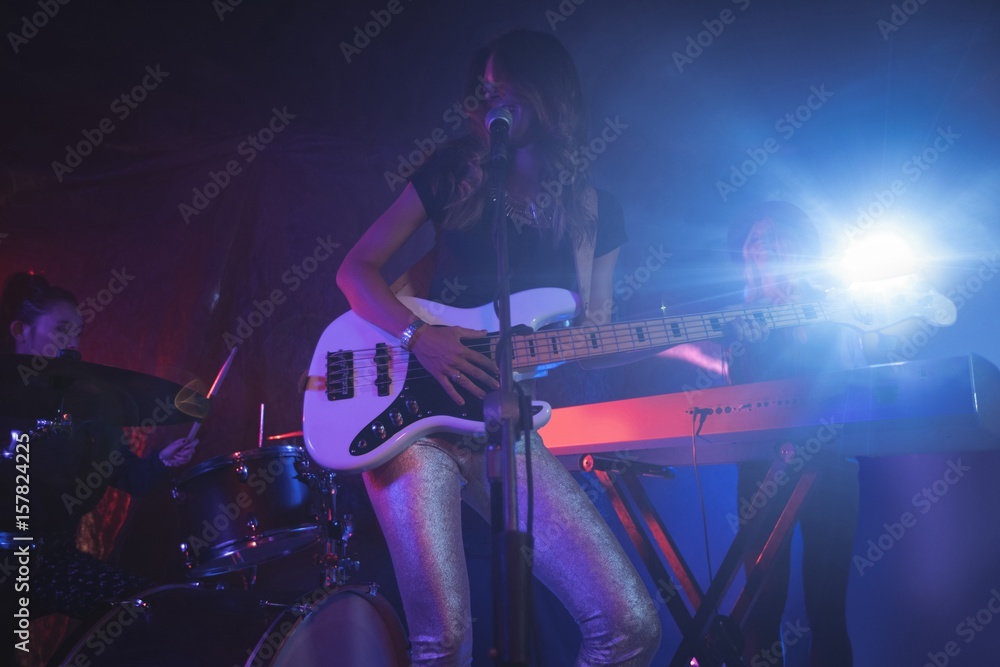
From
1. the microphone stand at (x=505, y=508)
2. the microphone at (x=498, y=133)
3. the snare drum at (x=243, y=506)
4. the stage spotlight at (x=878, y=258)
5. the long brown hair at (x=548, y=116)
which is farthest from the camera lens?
the stage spotlight at (x=878, y=258)

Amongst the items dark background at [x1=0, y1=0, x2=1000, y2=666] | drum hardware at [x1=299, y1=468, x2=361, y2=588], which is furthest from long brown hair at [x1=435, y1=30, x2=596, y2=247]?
dark background at [x1=0, y1=0, x2=1000, y2=666]

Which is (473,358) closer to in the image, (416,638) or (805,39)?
(416,638)

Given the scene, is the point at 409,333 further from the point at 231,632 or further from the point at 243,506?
the point at 243,506

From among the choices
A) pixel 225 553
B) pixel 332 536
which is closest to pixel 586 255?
pixel 332 536

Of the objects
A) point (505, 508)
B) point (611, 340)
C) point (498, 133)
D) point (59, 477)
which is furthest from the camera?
point (59, 477)

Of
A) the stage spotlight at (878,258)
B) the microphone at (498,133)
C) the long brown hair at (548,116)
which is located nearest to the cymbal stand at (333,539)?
the long brown hair at (548,116)

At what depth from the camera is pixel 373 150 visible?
15.4ft

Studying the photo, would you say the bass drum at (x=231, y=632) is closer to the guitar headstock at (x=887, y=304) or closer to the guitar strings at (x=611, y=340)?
the guitar strings at (x=611, y=340)

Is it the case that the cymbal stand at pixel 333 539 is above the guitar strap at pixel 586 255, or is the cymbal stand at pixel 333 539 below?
below

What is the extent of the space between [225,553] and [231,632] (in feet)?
2.40

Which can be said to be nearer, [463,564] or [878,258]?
[463,564]

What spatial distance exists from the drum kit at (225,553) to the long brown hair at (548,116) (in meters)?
1.42

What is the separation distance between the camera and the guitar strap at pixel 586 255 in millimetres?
2309

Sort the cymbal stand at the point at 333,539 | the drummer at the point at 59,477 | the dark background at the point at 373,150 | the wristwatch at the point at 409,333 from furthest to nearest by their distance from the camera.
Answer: the dark background at the point at 373,150 < the drummer at the point at 59,477 < the cymbal stand at the point at 333,539 < the wristwatch at the point at 409,333
